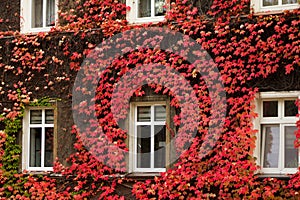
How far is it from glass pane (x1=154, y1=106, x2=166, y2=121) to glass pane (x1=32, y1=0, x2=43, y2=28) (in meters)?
3.16

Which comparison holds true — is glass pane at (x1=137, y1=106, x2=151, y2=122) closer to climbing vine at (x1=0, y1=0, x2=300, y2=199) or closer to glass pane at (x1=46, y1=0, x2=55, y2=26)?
climbing vine at (x1=0, y1=0, x2=300, y2=199)

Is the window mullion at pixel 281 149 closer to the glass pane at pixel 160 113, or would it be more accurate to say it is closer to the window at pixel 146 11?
the glass pane at pixel 160 113

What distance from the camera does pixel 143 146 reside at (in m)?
11.6

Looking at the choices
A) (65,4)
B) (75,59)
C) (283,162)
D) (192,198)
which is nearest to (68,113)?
(75,59)

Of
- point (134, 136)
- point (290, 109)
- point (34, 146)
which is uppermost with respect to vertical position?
point (290, 109)

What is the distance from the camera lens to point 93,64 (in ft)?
38.9

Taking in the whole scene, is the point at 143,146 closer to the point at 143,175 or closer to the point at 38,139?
the point at 143,175

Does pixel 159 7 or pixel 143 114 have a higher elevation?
pixel 159 7

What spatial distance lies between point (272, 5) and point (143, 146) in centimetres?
343

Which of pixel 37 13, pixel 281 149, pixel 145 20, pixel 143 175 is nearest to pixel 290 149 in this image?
pixel 281 149

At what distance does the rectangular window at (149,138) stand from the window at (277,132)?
1783 millimetres

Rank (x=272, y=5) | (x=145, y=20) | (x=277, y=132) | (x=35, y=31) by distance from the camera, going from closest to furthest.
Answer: (x=277, y=132) → (x=272, y=5) → (x=145, y=20) → (x=35, y=31)

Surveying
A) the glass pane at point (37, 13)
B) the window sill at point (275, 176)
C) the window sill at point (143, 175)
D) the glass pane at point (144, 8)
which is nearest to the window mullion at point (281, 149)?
the window sill at point (275, 176)

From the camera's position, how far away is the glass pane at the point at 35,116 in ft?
40.4
